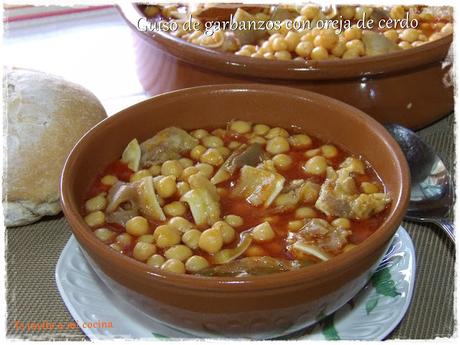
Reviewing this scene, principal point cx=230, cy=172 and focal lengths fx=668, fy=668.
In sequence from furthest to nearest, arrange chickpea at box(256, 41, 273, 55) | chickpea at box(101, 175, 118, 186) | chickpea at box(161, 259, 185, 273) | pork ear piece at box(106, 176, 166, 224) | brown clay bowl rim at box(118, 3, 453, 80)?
chickpea at box(256, 41, 273, 55), brown clay bowl rim at box(118, 3, 453, 80), chickpea at box(101, 175, 118, 186), pork ear piece at box(106, 176, 166, 224), chickpea at box(161, 259, 185, 273)

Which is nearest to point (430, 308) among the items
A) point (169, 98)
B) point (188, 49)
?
point (169, 98)

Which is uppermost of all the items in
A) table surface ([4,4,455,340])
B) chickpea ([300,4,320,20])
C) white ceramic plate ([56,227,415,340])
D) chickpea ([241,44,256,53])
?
chickpea ([300,4,320,20])

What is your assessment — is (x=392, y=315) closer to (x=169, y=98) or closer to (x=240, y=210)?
(x=240, y=210)

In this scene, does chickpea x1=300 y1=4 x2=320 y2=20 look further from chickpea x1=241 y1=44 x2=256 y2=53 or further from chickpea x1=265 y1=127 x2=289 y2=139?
chickpea x1=265 y1=127 x2=289 y2=139

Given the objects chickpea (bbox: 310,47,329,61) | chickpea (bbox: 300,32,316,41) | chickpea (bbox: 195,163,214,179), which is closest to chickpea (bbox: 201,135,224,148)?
chickpea (bbox: 195,163,214,179)

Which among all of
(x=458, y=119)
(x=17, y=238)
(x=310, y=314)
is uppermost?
(x=458, y=119)

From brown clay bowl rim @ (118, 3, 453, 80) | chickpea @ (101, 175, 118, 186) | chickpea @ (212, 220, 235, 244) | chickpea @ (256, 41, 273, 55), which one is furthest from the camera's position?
chickpea @ (256, 41, 273, 55)

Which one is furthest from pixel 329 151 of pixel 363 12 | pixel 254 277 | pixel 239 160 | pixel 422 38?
pixel 363 12

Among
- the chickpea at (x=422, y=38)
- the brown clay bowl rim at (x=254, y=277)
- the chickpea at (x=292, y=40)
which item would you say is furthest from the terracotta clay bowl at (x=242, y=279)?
the chickpea at (x=422, y=38)

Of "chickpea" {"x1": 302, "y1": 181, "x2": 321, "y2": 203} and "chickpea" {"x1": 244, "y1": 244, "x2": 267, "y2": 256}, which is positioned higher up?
"chickpea" {"x1": 302, "y1": 181, "x2": 321, "y2": 203}
